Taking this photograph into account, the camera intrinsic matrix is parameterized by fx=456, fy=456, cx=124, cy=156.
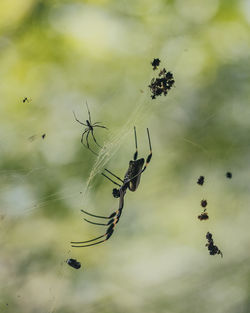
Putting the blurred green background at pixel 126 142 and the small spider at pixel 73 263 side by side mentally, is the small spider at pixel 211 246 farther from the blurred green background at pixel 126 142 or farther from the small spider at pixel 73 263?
the small spider at pixel 73 263

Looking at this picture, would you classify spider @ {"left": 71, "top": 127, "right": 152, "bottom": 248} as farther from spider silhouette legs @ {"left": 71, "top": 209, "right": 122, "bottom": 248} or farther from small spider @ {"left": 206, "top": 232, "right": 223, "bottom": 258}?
small spider @ {"left": 206, "top": 232, "right": 223, "bottom": 258}

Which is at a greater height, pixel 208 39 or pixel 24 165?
pixel 208 39

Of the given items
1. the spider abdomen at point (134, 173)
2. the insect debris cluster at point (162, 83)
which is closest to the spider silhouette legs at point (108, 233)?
the spider abdomen at point (134, 173)

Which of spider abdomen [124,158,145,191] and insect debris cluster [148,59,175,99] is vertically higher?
insect debris cluster [148,59,175,99]

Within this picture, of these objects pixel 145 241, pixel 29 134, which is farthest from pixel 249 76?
pixel 29 134

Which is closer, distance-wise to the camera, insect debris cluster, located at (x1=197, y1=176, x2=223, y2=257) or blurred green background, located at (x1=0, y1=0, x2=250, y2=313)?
blurred green background, located at (x1=0, y1=0, x2=250, y2=313)

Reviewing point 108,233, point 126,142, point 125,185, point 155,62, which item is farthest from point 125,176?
point 155,62

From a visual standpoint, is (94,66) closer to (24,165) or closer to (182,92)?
(182,92)

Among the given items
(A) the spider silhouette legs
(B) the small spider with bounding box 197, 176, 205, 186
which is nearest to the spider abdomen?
(A) the spider silhouette legs

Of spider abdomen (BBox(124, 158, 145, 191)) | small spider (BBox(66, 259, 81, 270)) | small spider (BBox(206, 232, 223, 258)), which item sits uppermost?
spider abdomen (BBox(124, 158, 145, 191))
